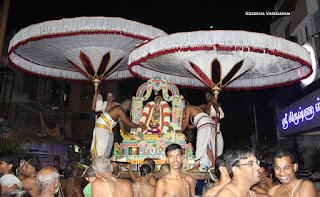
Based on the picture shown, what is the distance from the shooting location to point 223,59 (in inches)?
324

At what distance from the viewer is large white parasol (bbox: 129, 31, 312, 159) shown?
22.4ft

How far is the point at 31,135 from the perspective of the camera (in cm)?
1720

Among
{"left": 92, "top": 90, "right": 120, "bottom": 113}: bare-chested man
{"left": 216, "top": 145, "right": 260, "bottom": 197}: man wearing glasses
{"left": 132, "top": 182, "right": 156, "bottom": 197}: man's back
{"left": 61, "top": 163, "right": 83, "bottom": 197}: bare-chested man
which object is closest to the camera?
{"left": 216, "top": 145, "right": 260, "bottom": 197}: man wearing glasses

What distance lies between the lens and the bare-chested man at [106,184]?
12.8 feet

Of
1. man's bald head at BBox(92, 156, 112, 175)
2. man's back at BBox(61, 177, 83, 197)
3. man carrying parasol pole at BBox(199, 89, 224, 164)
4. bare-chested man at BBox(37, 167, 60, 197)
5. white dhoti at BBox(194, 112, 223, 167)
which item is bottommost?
man's back at BBox(61, 177, 83, 197)

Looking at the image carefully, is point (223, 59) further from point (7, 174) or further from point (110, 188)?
point (7, 174)

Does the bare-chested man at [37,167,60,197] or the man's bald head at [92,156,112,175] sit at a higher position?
the man's bald head at [92,156,112,175]

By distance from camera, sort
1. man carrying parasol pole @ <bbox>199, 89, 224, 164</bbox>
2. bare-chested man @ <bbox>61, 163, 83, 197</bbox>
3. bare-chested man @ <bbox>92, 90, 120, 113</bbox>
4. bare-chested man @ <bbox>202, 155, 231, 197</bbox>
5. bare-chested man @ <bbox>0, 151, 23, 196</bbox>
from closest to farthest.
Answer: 1. bare-chested man @ <bbox>202, 155, 231, 197</bbox>
2. bare-chested man @ <bbox>0, 151, 23, 196</bbox>
3. bare-chested man @ <bbox>61, 163, 83, 197</bbox>
4. man carrying parasol pole @ <bbox>199, 89, 224, 164</bbox>
5. bare-chested man @ <bbox>92, 90, 120, 113</bbox>

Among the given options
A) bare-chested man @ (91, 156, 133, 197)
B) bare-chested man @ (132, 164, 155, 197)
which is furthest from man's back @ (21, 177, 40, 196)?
bare-chested man @ (132, 164, 155, 197)

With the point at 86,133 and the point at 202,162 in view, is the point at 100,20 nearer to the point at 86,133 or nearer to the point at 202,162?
the point at 202,162

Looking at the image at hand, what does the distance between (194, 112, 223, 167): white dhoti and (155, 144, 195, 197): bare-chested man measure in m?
3.70

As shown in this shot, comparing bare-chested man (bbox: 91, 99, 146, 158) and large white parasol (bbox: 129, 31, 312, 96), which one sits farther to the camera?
bare-chested man (bbox: 91, 99, 146, 158)

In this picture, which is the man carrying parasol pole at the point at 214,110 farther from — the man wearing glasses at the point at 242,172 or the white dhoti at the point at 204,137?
the man wearing glasses at the point at 242,172

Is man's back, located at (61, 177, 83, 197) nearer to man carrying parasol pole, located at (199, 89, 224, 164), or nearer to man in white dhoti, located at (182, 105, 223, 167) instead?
man in white dhoti, located at (182, 105, 223, 167)
